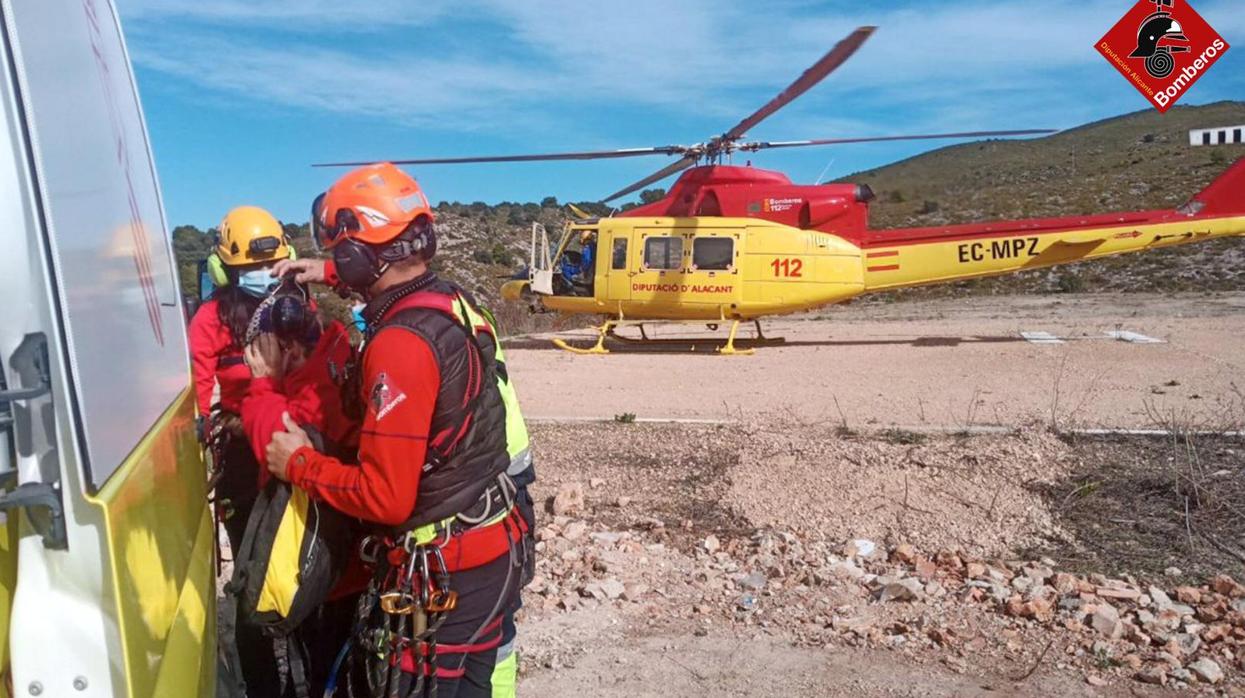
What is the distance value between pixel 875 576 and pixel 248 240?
3522 mm

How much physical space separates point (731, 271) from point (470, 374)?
1228cm

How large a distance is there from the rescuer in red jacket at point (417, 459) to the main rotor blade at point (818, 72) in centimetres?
780

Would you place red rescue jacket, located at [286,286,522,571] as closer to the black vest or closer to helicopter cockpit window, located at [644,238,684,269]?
the black vest

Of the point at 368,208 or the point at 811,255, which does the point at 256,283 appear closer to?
the point at 368,208

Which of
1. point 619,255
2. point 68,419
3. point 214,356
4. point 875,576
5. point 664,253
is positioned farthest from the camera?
point 619,255

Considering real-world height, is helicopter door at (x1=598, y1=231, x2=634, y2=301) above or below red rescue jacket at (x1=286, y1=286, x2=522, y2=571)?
below

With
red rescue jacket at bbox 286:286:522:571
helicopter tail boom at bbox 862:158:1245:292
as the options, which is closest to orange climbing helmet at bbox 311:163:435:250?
red rescue jacket at bbox 286:286:522:571

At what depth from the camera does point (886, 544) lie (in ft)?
18.5

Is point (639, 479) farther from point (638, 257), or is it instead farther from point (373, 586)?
A: point (638, 257)

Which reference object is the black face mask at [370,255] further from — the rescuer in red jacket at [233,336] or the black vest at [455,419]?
the rescuer in red jacket at [233,336]

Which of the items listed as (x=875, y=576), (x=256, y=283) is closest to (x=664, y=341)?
(x=875, y=576)

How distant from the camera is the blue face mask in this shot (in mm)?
3865

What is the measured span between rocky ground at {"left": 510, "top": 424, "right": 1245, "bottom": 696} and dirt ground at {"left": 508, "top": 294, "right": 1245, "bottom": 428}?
1.62 m

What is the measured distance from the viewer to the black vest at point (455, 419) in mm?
2416
